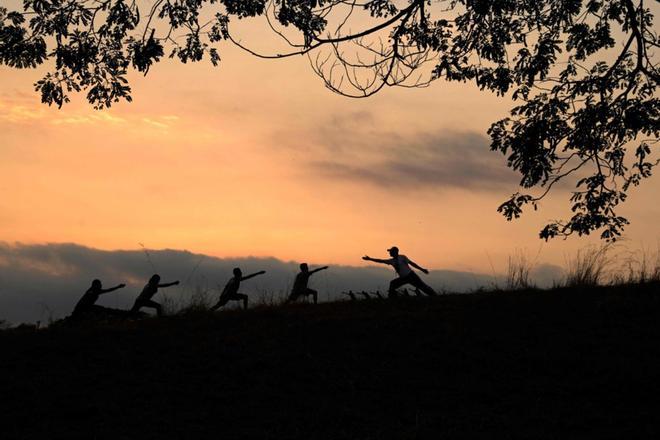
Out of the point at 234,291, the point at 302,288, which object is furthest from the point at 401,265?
the point at 234,291

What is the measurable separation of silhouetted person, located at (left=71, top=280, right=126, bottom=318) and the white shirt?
6.67 m

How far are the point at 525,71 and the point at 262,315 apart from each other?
295 inches

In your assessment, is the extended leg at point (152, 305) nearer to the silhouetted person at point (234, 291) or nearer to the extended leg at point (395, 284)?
the silhouetted person at point (234, 291)

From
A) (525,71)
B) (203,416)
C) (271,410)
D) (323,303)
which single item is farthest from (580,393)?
(323,303)

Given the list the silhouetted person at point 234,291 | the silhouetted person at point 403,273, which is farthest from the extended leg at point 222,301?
the silhouetted person at point 403,273

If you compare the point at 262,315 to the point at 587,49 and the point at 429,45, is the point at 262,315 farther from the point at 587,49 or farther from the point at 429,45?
the point at 587,49

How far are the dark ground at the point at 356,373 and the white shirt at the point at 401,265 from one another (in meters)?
1.65

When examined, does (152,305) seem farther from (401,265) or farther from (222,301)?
(401,265)

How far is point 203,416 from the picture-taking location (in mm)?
12086

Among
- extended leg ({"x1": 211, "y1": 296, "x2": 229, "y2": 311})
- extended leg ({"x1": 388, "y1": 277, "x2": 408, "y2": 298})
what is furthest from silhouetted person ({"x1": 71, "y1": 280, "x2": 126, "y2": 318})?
extended leg ({"x1": 388, "y1": 277, "x2": 408, "y2": 298})

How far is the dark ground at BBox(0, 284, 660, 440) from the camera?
11.7 meters

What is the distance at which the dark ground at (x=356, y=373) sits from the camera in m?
11.7

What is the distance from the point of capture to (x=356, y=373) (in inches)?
547

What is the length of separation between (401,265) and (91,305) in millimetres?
7327
